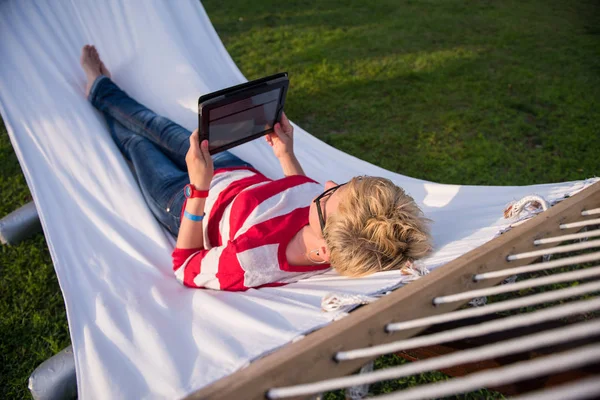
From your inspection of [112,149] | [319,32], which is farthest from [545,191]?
[319,32]

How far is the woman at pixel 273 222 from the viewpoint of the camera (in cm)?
142

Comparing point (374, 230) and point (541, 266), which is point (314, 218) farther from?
point (541, 266)

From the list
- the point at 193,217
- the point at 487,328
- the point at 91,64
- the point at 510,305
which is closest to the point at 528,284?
the point at 510,305

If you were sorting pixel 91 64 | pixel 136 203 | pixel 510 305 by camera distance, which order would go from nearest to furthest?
1. pixel 510 305
2. pixel 136 203
3. pixel 91 64

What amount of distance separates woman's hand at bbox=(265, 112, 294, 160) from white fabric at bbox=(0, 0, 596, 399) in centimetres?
44

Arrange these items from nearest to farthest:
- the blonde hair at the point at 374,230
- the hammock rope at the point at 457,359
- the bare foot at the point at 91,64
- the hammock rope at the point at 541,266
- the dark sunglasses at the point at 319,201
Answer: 1. the hammock rope at the point at 457,359
2. the hammock rope at the point at 541,266
3. the blonde hair at the point at 374,230
4. the dark sunglasses at the point at 319,201
5. the bare foot at the point at 91,64

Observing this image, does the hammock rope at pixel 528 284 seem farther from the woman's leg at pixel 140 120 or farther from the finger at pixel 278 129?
the woman's leg at pixel 140 120

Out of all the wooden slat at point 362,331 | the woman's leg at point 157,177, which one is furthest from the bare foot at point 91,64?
the wooden slat at point 362,331

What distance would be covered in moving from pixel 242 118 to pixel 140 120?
3.28 feet

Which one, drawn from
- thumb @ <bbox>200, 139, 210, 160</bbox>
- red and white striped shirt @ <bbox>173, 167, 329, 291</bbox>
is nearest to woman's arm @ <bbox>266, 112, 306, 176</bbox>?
red and white striped shirt @ <bbox>173, 167, 329, 291</bbox>

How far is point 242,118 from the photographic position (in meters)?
1.73

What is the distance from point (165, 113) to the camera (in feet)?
9.09

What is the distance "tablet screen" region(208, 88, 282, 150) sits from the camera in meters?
1.64

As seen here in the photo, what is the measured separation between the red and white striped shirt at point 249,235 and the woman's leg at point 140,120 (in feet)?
1.82
